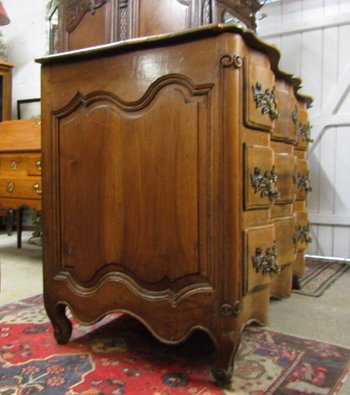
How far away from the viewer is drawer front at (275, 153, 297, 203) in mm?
1531

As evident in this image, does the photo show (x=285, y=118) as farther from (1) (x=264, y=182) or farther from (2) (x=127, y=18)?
(2) (x=127, y=18)

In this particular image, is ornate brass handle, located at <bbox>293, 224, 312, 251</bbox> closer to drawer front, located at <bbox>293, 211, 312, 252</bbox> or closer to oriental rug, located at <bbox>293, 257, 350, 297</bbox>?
drawer front, located at <bbox>293, 211, 312, 252</bbox>

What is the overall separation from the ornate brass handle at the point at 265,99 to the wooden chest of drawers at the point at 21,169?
1770mm

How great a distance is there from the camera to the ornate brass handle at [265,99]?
1.15m

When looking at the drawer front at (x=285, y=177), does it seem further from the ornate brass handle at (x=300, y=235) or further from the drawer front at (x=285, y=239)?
the ornate brass handle at (x=300, y=235)

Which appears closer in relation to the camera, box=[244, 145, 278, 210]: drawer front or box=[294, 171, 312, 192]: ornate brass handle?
box=[244, 145, 278, 210]: drawer front

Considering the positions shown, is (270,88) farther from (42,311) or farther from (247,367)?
(42,311)

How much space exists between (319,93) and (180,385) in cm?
232

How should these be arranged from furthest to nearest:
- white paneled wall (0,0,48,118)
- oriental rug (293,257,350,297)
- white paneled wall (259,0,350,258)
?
white paneled wall (0,0,48,118), white paneled wall (259,0,350,258), oriental rug (293,257,350,297)

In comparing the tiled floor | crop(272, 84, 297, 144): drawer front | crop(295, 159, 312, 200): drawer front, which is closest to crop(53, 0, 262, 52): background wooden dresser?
crop(272, 84, 297, 144): drawer front

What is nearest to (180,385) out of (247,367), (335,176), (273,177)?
(247,367)

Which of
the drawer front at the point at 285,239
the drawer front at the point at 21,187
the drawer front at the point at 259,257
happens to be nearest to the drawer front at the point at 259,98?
the drawer front at the point at 259,257

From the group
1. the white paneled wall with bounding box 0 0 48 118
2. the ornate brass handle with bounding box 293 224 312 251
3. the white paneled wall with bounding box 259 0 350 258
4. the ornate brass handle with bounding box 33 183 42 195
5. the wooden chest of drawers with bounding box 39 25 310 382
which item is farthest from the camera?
the white paneled wall with bounding box 0 0 48 118

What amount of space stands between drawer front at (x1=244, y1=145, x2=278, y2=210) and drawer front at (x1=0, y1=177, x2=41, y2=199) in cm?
178
